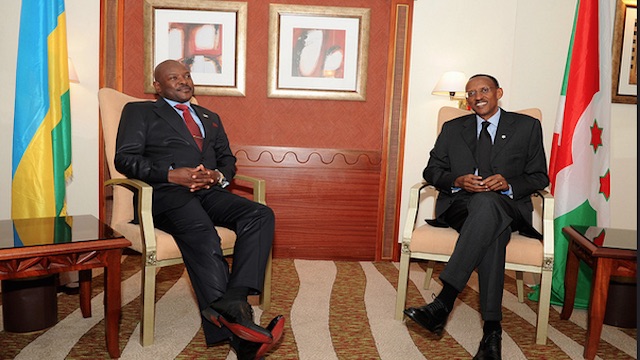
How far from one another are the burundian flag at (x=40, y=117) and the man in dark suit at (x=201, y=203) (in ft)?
1.57

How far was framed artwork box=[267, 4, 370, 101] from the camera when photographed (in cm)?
412

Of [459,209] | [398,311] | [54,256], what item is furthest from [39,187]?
[459,209]

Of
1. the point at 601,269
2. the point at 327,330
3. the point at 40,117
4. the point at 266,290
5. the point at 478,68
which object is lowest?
the point at 327,330

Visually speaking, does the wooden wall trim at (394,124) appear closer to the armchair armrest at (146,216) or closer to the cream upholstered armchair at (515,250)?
the cream upholstered armchair at (515,250)

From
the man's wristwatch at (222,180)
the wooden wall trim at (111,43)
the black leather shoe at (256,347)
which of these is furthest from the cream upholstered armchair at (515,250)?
the wooden wall trim at (111,43)

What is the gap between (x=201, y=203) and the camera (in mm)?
2824

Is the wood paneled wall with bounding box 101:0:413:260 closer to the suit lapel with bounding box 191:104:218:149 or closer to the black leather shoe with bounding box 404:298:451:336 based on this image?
the suit lapel with bounding box 191:104:218:149

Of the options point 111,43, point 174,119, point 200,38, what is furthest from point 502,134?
point 111,43

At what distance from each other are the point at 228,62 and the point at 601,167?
9.01 feet

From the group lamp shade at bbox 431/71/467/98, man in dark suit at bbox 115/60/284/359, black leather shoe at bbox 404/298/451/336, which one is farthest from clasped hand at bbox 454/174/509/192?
lamp shade at bbox 431/71/467/98

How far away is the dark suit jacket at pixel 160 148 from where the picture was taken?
8.73 ft

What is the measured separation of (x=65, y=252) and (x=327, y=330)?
130cm

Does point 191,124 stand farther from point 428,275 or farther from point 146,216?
point 428,275

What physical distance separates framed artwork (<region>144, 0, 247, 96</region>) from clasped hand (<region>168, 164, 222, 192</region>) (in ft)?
5.19
